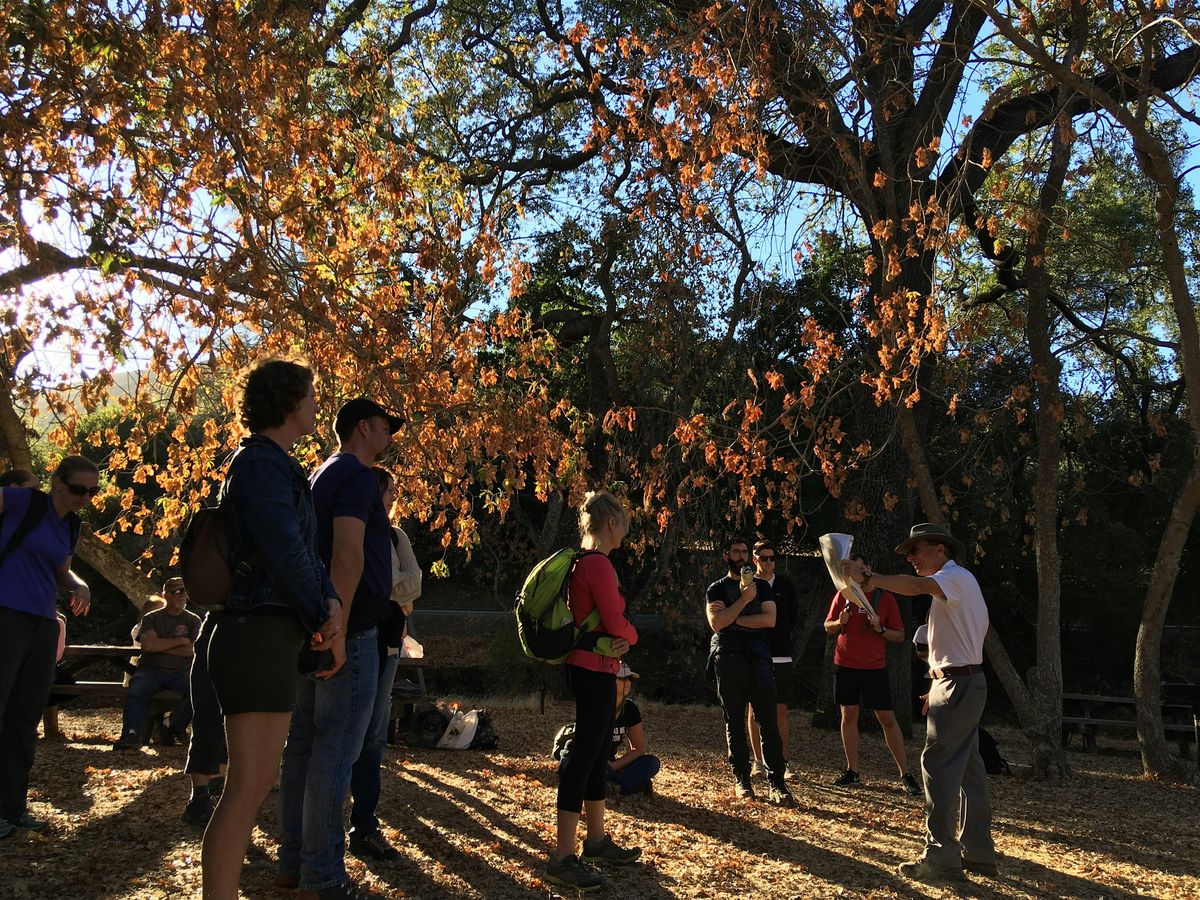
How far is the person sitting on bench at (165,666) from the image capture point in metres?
8.30

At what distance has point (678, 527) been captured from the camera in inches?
566

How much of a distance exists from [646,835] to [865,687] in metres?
2.68

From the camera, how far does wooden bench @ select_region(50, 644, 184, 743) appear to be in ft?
27.5

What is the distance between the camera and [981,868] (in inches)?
216

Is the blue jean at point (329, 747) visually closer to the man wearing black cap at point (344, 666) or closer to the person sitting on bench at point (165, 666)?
the man wearing black cap at point (344, 666)

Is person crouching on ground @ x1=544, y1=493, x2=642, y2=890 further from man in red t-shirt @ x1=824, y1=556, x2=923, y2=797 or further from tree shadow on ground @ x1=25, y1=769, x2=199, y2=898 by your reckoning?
man in red t-shirt @ x1=824, y1=556, x2=923, y2=797

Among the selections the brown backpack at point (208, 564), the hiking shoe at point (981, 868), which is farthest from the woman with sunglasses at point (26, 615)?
the hiking shoe at point (981, 868)

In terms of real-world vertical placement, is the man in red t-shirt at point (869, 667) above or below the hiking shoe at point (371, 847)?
above

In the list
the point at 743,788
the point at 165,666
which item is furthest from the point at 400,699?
the point at 743,788

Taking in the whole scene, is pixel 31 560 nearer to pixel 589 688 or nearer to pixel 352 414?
pixel 352 414

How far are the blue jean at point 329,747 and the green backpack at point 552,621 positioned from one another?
2.54 feet

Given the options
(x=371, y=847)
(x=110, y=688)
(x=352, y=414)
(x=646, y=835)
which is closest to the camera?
(x=352, y=414)

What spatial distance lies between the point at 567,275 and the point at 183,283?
10374 millimetres

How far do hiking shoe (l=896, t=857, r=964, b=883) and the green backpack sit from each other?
2.01 m
